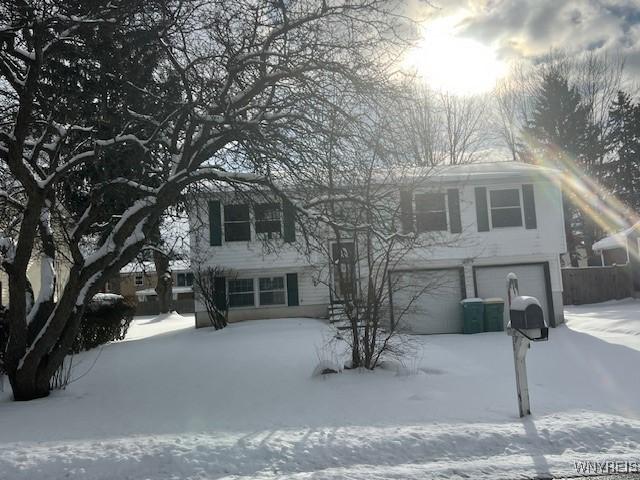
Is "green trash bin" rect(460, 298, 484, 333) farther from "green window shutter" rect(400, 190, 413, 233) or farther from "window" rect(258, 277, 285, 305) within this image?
"green window shutter" rect(400, 190, 413, 233)

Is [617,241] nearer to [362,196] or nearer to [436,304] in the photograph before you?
[436,304]

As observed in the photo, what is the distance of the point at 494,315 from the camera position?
16.6 meters

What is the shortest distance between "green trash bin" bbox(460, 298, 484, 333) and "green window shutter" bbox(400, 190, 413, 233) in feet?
23.6

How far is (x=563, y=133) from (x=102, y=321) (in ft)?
102

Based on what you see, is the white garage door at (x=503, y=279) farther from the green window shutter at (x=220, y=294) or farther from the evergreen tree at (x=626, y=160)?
the evergreen tree at (x=626, y=160)

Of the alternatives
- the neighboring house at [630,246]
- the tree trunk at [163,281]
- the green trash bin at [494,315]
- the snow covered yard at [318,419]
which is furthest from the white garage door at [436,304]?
the tree trunk at [163,281]

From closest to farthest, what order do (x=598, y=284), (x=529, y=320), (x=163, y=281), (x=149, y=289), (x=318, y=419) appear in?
(x=529, y=320) → (x=318, y=419) → (x=598, y=284) → (x=163, y=281) → (x=149, y=289)

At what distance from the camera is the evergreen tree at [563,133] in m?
34.5

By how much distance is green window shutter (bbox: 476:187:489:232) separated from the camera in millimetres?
18078

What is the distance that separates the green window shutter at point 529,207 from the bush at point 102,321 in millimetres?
13275

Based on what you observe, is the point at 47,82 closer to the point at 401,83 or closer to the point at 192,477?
the point at 401,83

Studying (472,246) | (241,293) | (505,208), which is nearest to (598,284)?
(505,208)

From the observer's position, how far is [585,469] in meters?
4.58

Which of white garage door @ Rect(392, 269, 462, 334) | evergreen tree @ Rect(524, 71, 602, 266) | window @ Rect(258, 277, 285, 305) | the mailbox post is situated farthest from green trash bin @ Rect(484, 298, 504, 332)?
evergreen tree @ Rect(524, 71, 602, 266)
